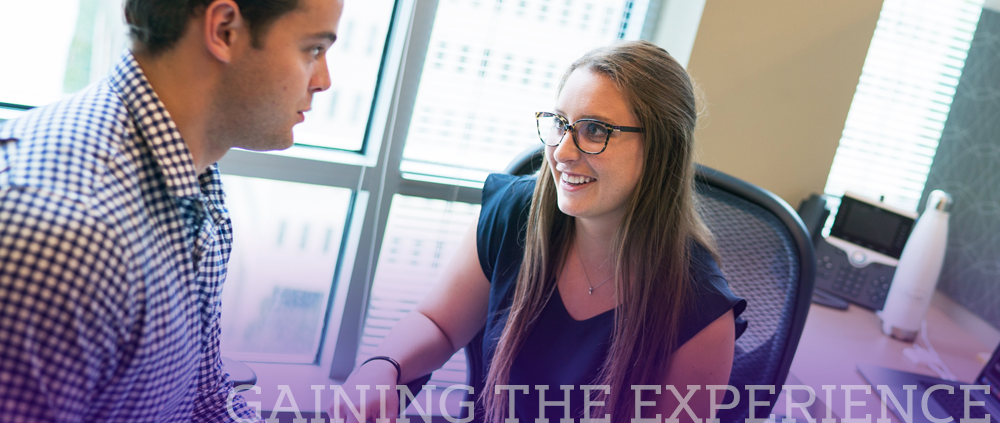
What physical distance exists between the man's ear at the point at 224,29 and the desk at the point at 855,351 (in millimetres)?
1260

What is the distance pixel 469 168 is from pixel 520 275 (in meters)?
0.67

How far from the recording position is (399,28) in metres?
1.80

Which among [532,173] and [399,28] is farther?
[399,28]

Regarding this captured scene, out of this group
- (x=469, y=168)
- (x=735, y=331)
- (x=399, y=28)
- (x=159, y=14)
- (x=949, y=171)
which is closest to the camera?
(x=159, y=14)

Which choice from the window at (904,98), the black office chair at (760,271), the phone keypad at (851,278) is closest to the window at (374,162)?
the black office chair at (760,271)

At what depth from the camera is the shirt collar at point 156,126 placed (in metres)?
0.83

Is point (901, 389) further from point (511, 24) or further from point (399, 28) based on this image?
point (399, 28)

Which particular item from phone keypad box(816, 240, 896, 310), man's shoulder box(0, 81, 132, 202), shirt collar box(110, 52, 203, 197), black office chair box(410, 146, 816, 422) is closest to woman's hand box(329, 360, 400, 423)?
black office chair box(410, 146, 816, 422)

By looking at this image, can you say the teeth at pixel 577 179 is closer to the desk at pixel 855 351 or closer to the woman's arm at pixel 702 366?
the woman's arm at pixel 702 366

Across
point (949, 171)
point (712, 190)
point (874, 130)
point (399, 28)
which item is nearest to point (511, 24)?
point (399, 28)

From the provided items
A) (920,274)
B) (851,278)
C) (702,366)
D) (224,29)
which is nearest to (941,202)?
(920,274)

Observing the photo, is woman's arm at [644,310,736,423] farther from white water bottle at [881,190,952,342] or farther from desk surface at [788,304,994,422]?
white water bottle at [881,190,952,342]

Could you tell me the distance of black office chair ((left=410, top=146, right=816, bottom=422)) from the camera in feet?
3.95

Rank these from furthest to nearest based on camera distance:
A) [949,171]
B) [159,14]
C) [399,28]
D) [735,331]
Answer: [949,171] < [399,28] < [735,331] < [159,14]
